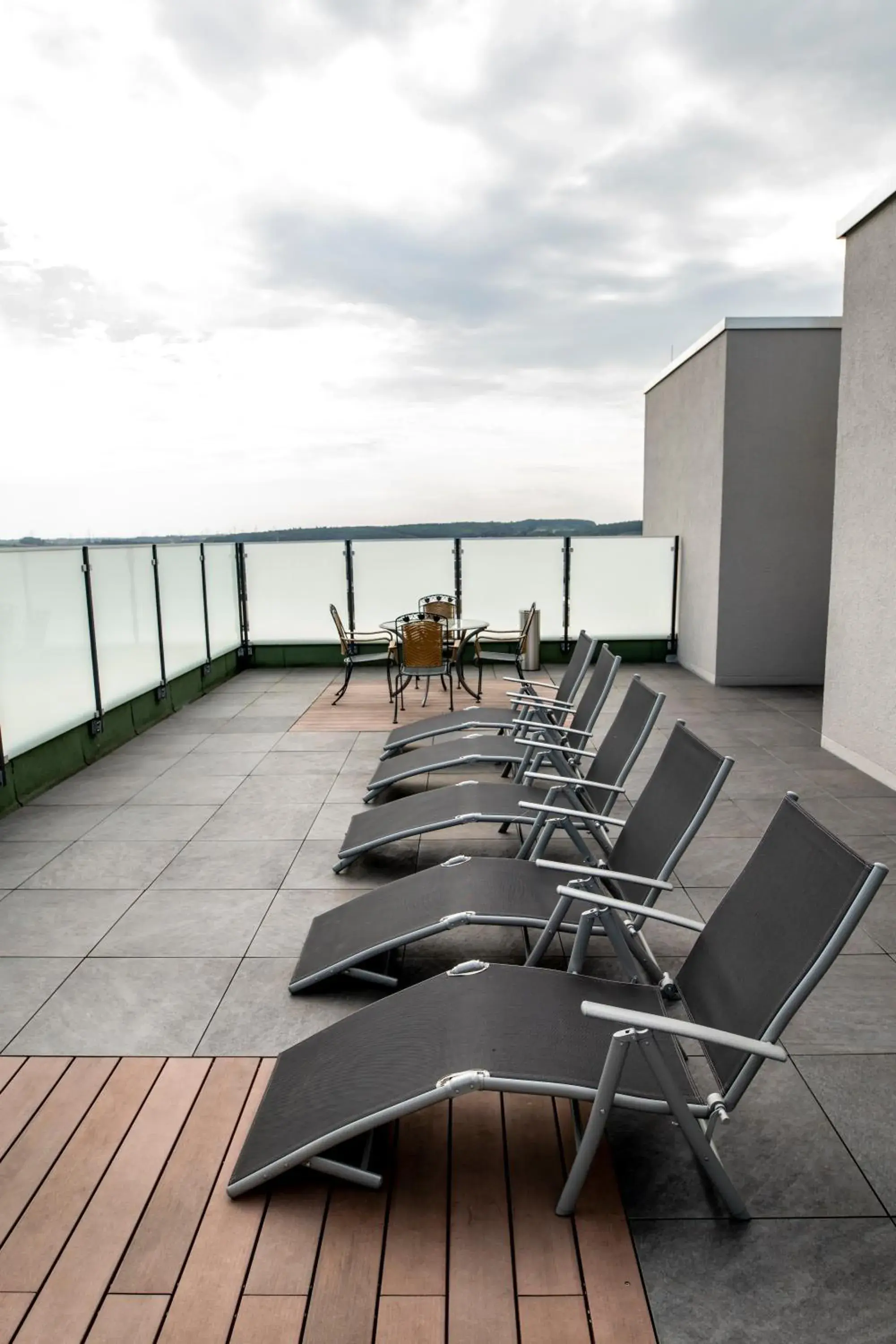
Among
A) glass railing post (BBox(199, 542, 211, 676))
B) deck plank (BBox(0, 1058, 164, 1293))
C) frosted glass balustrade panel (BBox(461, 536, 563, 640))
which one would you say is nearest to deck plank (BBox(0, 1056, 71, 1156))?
deck plank (BBox(0, 1058, 164, 1293))

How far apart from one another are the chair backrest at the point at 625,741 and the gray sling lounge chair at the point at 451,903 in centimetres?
44

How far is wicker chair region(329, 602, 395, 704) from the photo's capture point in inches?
341

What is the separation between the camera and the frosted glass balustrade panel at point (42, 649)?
5418 millimetres

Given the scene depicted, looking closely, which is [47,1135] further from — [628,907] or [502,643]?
[502,643]

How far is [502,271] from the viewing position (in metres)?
13.6

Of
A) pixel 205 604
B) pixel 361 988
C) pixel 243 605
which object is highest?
pixel 205 604

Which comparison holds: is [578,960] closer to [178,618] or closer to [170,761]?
[170,761]

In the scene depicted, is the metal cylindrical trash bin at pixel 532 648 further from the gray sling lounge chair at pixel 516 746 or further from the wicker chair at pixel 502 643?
the gray sling lounge chair at pixel 516 746

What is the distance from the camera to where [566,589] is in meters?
10.9

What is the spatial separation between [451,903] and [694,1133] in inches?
50.0

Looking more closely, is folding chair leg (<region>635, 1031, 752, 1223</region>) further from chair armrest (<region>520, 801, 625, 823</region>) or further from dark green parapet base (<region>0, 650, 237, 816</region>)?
dark green parapet base (<region>0, 650, 237, 816</region>)

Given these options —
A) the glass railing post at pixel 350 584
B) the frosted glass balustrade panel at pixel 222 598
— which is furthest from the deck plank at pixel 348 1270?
the glass railing post at pixel 350 584

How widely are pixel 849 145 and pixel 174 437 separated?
13888 millimetres

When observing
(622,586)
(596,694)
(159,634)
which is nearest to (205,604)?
(159,634)
